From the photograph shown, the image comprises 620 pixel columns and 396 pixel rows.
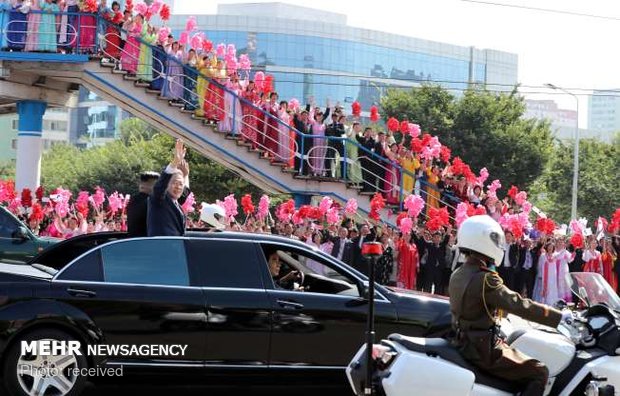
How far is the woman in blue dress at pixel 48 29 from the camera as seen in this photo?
73.6 feet

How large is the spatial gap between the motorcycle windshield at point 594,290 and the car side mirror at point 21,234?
913 centimetres

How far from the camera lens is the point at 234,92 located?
2253 centimetres

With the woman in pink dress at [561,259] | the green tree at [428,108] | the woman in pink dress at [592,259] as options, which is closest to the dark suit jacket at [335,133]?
the woman in pink dress at [561,259]

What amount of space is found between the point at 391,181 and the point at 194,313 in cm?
1461

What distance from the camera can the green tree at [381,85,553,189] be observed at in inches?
2141

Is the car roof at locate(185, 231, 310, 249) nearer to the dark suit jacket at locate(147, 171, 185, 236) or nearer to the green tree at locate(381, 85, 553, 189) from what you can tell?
the dark suit jacket at locate(147, 171, 185, 236)

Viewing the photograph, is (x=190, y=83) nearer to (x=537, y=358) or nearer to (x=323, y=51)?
(x=537, y=358)

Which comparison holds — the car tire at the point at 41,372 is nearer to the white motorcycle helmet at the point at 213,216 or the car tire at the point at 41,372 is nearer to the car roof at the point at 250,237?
the car roof at the point at 250,237

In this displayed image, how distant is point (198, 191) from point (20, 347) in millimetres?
35034

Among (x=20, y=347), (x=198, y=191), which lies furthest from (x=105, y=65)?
(x=198, y=191)

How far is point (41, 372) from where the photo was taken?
839 centimetres

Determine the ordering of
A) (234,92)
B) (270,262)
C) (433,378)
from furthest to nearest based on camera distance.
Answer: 1. (234,92)
2. (270,262)
3. (433,378)

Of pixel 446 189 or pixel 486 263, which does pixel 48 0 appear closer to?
pixel 446 189

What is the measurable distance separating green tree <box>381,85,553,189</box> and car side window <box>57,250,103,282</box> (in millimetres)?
46476
